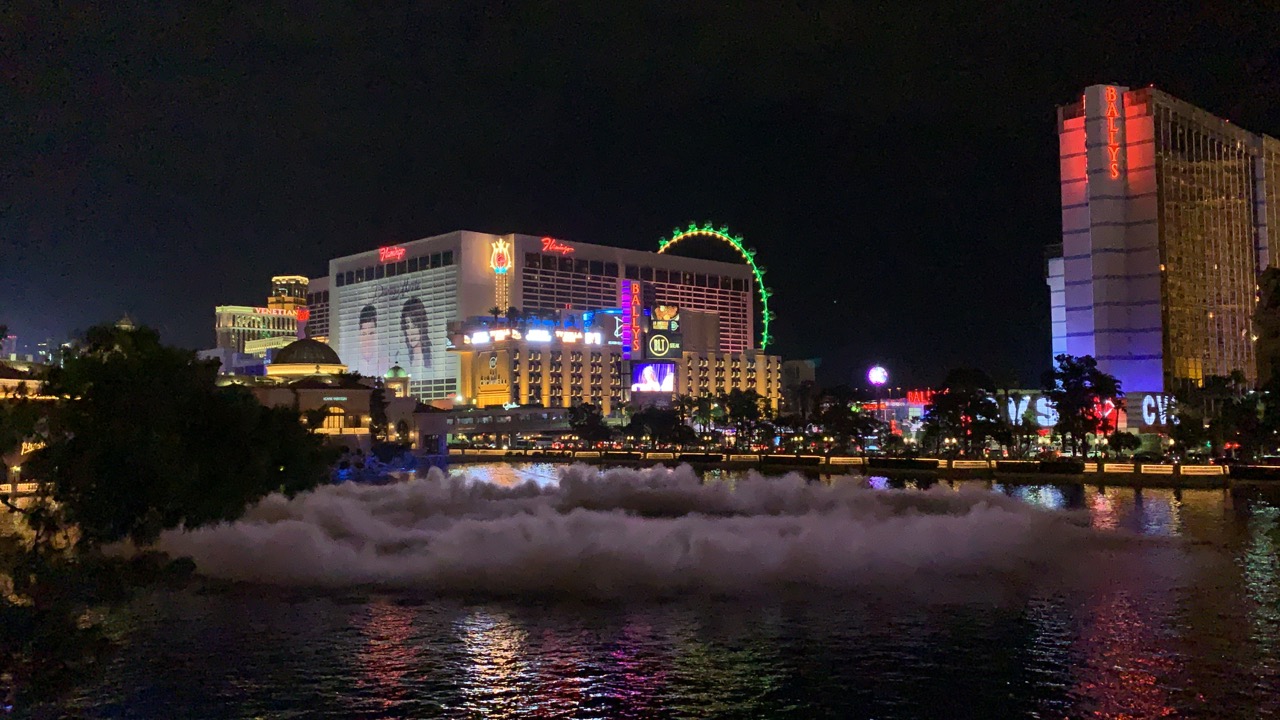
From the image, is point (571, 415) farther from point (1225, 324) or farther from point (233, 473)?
point (233, 473)

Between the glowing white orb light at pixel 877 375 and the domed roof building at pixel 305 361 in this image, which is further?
the glowing white orb light at pixel 877 375

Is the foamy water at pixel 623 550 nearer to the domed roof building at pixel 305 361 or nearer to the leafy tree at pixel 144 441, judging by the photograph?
the leafy tree at pixel 144 441

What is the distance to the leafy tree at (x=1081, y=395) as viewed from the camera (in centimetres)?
11419

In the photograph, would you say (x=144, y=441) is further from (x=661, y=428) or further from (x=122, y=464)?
(x=661, y=428)

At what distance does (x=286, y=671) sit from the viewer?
83.6 ft

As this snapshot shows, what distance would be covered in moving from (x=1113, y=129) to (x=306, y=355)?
110720 mm

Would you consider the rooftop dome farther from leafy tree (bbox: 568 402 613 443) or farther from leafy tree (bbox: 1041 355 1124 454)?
leafy tree (bbox: 1041 355 1124 454)

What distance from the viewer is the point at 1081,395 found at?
114m

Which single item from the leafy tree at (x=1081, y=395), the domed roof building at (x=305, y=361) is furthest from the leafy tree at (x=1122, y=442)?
the domed roof building at (x=305, y=361)

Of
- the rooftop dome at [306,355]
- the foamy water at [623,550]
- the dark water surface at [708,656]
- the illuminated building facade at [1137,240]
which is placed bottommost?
the dark water surface at [708,656]

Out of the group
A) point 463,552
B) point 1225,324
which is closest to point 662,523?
point 463,552

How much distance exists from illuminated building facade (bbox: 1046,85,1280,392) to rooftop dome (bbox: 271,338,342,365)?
9990 cm

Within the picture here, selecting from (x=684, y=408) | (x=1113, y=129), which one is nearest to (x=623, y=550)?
(x=1113, y=129)

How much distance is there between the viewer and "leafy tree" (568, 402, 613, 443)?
18312 cm
